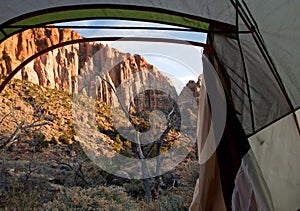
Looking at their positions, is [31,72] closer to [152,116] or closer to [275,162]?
[152,116]

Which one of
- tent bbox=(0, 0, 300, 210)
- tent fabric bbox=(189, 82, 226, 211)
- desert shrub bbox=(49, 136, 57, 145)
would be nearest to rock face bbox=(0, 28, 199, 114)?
desert shrub bbox=(49, 136, 57, 145)

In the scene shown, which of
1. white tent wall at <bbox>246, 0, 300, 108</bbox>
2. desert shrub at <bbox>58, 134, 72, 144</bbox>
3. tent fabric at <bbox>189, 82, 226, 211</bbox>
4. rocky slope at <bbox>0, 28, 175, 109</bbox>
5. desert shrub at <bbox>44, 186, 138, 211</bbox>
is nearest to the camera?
white tent wall at <bbox>246, 0, 300, 108</bbox>

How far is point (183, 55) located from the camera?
4.71 metres

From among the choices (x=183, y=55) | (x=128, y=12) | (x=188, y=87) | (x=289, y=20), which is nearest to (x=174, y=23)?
(x=128, y=12)

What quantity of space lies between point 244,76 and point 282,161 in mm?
472

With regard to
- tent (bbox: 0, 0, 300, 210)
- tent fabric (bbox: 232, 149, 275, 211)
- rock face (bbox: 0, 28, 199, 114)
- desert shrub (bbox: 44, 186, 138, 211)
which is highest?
rock face (bbox: 0, 28, 199, 114)

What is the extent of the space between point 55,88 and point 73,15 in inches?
225

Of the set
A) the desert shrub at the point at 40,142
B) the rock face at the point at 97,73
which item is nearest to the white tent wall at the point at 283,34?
the rock face at the point at 97,73

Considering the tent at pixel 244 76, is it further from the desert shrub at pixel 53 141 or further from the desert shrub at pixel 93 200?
the desert shrub at pixel 53 141

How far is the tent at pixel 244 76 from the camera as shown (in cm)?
128

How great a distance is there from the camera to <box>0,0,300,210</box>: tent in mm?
1281

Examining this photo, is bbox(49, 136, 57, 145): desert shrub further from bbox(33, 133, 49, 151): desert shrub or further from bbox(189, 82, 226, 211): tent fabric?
bbox(189, 82, 226, 211): tent fabric

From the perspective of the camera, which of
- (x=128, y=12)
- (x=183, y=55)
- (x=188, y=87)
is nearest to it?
(x=128, y=12)

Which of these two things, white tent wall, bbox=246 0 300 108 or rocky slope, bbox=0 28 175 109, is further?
rocky slope, bbox=0 28 175 109
